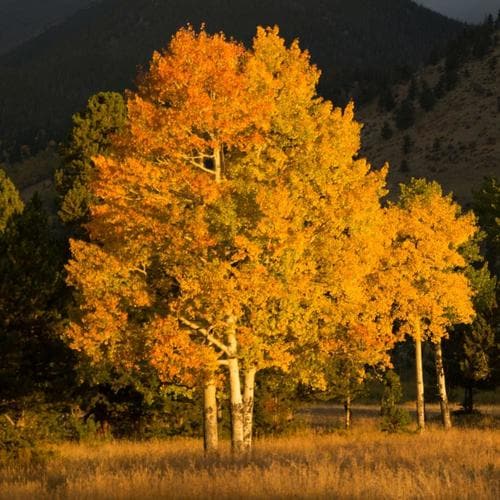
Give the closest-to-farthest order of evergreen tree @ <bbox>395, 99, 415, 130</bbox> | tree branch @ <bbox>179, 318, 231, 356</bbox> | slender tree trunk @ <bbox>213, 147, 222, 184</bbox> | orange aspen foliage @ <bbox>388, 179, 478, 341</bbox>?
tree branch @ <bbox>179, 318, 231, 356</bbox>
slender tree trunk @ <bbox>213, 147, 222, 184</bbox>
orange aspen foliage @ <bbox>388, 179, 478, 341</bbox>
evergreen tree @ <bbox>395, 99, 415, 130</bbox>

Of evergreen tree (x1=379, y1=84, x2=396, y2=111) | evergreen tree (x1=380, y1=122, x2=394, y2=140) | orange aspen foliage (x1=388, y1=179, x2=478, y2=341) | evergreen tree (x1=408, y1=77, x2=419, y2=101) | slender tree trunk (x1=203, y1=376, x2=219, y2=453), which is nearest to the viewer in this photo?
slender tree trunk (x1=203, y1=376, x2=219, y2=453)

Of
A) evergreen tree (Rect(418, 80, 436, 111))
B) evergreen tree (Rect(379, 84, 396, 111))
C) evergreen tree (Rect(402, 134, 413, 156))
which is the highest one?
evergreen tree (Rect(379, 84, 396, 111))

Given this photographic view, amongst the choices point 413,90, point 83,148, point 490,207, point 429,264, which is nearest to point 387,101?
point 413,90

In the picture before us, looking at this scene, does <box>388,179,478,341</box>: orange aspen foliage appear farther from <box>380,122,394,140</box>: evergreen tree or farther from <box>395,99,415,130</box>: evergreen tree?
<box>395,99,415,130</box>: evergreen tree

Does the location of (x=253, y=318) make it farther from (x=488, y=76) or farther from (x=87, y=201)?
(x=488, y=76)

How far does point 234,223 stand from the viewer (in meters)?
18.5

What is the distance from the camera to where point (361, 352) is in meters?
20.5

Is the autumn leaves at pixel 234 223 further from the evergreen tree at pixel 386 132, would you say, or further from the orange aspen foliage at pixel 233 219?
the evergreen tree at pixel 386 132

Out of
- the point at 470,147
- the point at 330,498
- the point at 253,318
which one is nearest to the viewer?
the point at 330,498

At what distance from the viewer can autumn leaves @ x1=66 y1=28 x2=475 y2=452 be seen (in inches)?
714

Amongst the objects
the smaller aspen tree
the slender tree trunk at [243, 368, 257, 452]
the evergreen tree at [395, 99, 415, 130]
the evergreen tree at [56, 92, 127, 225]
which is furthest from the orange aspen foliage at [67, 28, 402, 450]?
the evergreen tree at [395, 99, 415, 130]

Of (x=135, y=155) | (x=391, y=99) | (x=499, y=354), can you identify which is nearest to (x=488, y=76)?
(x=391, y=99)

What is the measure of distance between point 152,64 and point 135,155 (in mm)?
2683

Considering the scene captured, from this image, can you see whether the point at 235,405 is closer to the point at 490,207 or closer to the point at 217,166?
the point at 217,166
